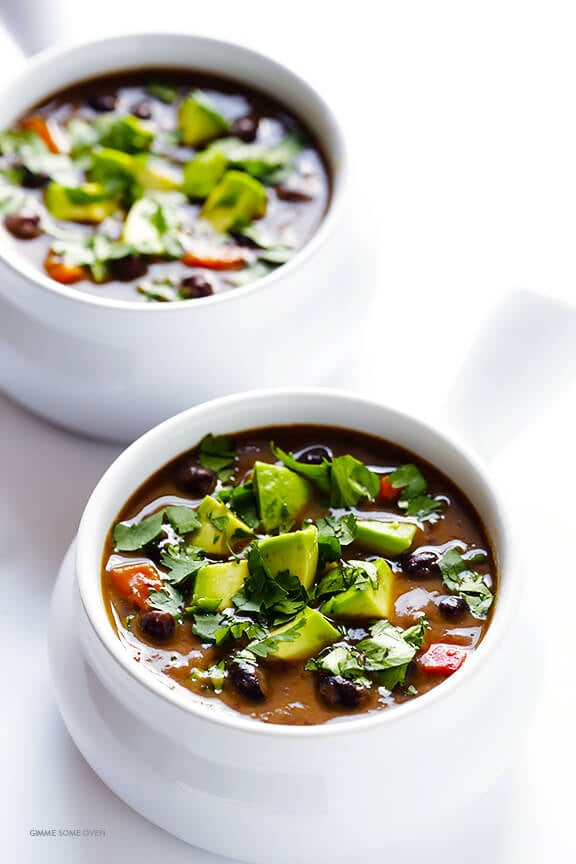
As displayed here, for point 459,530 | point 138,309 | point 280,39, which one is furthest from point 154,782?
point 280,39

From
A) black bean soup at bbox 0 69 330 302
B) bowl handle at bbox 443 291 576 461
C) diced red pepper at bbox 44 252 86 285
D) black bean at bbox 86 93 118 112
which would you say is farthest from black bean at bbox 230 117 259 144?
bowl handle at bbox 443 291 576 461

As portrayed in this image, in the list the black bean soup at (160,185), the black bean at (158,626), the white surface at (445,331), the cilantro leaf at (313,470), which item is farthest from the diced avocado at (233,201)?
the black bean at (158,626)

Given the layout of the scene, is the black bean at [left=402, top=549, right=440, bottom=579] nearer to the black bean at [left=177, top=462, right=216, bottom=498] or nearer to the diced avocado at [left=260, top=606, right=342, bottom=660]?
the diced avocado at [left=260, top=606, right=342, bottom=660]

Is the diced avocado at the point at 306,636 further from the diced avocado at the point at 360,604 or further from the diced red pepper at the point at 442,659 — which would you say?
the diced red pepper at the point at 442,659

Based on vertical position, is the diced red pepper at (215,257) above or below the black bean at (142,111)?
below

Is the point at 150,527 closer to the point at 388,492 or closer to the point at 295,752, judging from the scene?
the point at 388,492

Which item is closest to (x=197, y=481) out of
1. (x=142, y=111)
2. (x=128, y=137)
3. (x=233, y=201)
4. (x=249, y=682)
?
(x=249, y=682)
